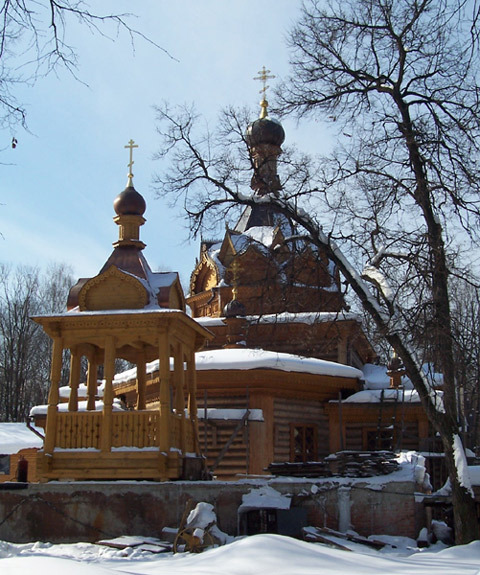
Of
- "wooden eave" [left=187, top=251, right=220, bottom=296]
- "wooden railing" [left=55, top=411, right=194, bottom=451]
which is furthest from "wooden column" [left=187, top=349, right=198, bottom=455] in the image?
"wooden eave" [left=187, top=251, right=220, bottom=296]

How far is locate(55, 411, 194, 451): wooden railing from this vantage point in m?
12.5

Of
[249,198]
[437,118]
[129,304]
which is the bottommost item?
[129,304]

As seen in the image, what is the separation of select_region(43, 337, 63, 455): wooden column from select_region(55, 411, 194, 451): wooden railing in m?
0.08

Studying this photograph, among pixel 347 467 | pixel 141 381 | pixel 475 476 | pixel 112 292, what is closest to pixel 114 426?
pixel 112 292

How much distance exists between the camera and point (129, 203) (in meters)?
14.9

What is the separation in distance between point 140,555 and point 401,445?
10029mm

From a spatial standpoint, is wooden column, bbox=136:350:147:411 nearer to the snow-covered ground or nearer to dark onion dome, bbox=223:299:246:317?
the snow-covered ground

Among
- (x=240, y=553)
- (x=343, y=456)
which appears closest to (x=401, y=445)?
(x=343, y=456)

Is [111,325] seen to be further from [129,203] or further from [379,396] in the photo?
[379,396]

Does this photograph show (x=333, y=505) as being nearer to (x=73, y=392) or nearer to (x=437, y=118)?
(x=73, y=392)

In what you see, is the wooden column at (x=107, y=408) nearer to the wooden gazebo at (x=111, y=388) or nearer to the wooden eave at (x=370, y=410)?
the wooden gazebo at (x=111, y=388)

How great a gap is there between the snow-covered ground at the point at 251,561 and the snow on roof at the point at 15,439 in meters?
17.0

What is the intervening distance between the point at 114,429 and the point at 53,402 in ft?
3.88

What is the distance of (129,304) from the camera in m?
13.2
